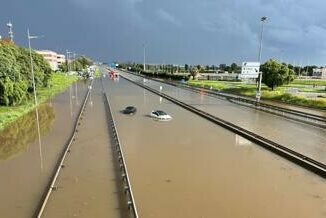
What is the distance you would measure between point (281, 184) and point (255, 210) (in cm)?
403

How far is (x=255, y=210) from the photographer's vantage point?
1612 centimetres

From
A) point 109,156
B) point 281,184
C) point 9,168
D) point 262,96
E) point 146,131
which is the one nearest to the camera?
point 281,184

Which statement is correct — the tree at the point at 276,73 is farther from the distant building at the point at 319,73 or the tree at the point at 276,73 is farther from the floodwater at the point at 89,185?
the distant building at the point at 319,73

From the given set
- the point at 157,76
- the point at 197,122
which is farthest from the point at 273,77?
the point at 157,76

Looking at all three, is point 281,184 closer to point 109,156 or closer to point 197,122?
point 109,156

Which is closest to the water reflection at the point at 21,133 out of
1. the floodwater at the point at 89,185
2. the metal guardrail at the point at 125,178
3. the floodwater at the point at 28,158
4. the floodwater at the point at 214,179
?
the floodwater at the point at 28,158

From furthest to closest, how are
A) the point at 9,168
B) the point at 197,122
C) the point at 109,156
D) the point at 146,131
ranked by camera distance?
the point at 197,122 < the point at 146,131 < the point at 109,156 < the point at 9,168

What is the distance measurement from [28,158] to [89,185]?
7819 millimetres

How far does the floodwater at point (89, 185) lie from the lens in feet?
52.2

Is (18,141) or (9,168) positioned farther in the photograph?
(18,141)

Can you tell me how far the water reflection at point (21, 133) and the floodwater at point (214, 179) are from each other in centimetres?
762

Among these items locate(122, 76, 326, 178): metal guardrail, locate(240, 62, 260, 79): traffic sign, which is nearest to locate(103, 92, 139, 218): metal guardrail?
locate(122, 76, 326, 178): metal guardrail

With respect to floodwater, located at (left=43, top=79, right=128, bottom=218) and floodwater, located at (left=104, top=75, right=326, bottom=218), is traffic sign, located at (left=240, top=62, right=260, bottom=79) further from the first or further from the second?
floodwater, located at (left=43, top=79, right=128, bottom=218)

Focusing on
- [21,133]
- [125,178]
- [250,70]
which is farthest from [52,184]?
[250,70]
